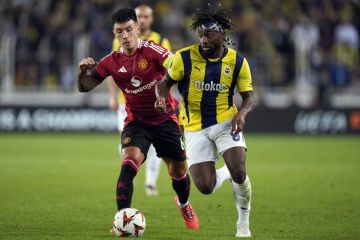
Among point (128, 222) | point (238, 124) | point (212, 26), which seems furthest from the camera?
point (212, 26)

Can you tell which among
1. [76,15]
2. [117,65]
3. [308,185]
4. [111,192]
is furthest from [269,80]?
[117,65]

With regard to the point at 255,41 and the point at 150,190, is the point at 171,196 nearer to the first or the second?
the point at 150,190

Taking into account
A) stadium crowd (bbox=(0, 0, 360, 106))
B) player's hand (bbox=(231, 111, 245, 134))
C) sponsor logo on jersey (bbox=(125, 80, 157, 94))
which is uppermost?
stadium crowd (bbox=(0, 0, 360, 106))

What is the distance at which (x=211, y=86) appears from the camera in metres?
8.92

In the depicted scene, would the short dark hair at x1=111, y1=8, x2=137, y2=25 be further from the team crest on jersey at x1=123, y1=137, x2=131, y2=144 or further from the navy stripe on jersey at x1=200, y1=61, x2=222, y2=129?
the team crest on jersey at x1=123, y1=137, x2=131, y2=144

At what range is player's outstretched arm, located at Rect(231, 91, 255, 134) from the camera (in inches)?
330

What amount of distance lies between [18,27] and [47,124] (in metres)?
3.02

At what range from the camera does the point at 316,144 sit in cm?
2267

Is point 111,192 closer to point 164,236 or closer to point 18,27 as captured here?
point 164,236

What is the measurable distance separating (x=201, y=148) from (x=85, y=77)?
1.44 m

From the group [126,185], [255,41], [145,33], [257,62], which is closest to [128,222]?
[126,185]

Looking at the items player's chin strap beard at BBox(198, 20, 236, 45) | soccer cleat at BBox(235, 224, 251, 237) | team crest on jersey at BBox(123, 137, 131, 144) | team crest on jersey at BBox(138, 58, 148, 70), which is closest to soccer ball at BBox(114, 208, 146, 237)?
team crest on jersey at BBox(123, 137, 131, 144)

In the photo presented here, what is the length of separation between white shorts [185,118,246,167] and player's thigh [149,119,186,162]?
13 centimetres

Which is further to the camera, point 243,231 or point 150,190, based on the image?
point 150,190
